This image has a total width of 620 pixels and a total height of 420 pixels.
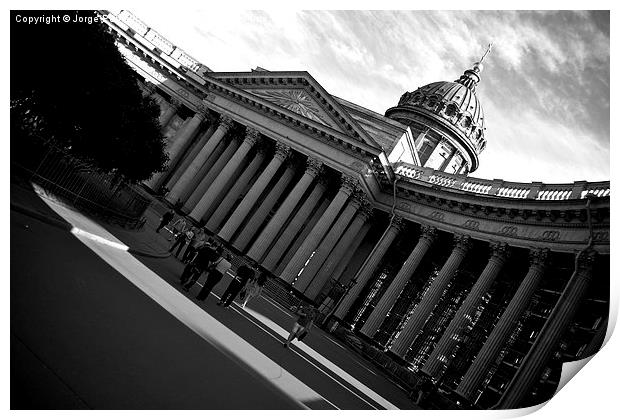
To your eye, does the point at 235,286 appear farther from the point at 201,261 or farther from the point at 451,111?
the point at 451,111

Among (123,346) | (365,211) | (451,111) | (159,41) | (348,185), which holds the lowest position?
(123,346)

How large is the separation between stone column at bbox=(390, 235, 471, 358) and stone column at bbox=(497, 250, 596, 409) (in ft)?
20.5

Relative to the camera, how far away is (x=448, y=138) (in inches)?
1655

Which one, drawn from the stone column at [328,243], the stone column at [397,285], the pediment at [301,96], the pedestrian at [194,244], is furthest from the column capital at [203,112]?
the pedestrian at [194,244]

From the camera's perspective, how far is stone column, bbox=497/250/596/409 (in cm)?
1355

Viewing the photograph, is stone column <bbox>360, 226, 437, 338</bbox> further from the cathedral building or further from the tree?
the tree

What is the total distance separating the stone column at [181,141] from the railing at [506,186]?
1700 centimetres

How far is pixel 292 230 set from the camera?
84.7 feet

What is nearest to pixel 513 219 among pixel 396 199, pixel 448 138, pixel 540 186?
pixel 540 186

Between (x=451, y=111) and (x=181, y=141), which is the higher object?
(x=451, y=111)

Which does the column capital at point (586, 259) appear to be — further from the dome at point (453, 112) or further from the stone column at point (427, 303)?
the dome at point (453, 112)

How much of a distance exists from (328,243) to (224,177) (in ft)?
32.5

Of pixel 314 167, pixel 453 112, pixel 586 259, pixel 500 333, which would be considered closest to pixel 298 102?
pixel 314 167

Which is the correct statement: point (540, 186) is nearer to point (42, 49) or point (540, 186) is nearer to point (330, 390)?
point (330, 390)
